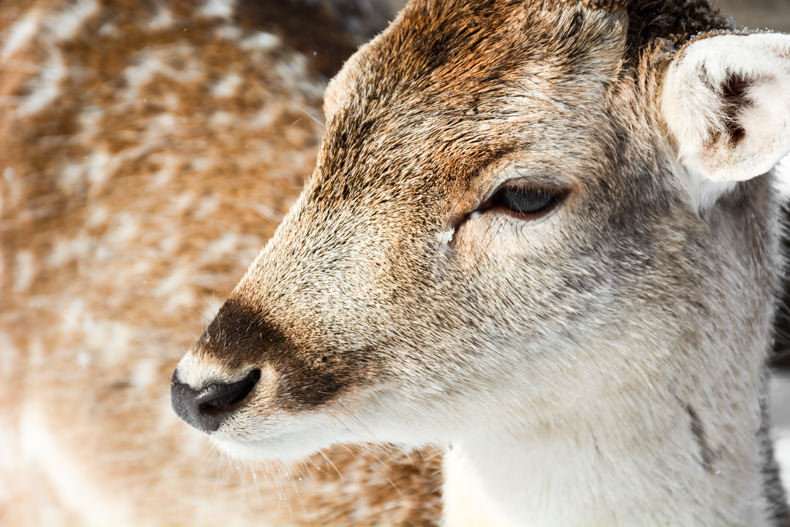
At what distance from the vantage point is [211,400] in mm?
1823

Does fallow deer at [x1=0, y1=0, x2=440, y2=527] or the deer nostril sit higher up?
fallow deer at [x1=0, y1=0, x2=440, y2=527]

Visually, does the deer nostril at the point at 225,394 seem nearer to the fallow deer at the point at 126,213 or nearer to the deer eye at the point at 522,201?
the deer eye at the point at 522,201

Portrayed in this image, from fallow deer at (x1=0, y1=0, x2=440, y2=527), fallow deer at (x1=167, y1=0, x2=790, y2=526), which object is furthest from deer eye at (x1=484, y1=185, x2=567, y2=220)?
fallow deer at (x1=0, y1=0, x2=440, y2=527)

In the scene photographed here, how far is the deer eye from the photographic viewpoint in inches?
71.3

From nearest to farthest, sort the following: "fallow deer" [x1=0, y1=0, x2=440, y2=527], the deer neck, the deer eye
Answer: the deer eye
the deer neck
"fallow deer" [x1=0, y1=0, x2=440, y2=527]

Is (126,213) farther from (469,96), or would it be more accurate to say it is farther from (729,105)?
(729,105)

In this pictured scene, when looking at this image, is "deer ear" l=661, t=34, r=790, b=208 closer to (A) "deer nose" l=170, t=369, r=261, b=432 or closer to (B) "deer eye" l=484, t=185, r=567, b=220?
(B) "deer eye" l=484, t=185, r=567, b=220

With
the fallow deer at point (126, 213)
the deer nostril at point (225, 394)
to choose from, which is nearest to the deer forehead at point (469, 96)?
the deer nostril at point (225, 394)

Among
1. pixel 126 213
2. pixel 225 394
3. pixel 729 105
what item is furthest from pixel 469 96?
pixel 126 213

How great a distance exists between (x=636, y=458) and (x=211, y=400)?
34.5 inches

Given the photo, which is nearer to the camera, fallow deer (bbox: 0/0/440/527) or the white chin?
the white chin

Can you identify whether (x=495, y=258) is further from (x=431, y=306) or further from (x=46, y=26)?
(x=46, y=26)

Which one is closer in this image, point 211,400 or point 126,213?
point 211,400

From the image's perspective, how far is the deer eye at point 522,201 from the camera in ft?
5.94
